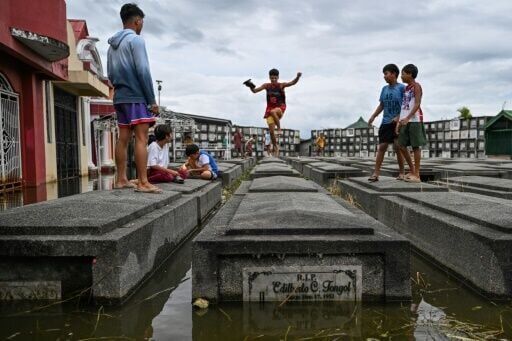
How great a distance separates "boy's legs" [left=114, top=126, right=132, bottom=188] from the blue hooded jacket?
32 centimetres

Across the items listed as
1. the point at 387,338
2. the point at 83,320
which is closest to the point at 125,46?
the point at 83,320

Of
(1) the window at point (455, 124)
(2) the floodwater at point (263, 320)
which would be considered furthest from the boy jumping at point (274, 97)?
(1) the window at point (455, 124)

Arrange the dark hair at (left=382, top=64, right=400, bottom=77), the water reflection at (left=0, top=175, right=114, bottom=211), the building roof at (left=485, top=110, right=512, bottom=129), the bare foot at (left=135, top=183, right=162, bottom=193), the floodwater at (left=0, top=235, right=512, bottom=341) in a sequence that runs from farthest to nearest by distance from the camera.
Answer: the building roof at (left=485, top=110, right=512, bottom=129)
the water reflection at (left=0, top=175, right=114, bottom=211)
the dark hair at (left=382, top=64, right=400, bottom=77)
the bare foot at (left=135, top=183, right=162, bottom=193)
the floodwater at (left=0, top=235, right=512, bottom=341)

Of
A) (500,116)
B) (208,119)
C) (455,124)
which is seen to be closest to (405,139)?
(500,116)

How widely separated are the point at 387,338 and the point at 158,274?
1634 millimetres

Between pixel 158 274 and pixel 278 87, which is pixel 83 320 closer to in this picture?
pixel 158 274

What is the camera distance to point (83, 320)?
86.0 inches

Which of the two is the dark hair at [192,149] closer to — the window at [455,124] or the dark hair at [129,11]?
the dark hair at [129,11]

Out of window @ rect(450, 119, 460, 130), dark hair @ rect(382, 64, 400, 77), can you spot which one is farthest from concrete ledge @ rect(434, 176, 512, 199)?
window @ rect(450, 119, 460, 130)

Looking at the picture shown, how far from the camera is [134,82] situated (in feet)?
14.0

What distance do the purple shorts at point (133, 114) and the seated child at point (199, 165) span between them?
2.80 metres

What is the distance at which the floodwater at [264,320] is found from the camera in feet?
6.59

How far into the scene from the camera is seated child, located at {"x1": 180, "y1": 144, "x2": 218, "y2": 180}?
723 cm

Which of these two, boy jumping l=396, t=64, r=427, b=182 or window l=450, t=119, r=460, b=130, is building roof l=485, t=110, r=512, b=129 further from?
boy jumping l=396, t=64, r=427, b=182
